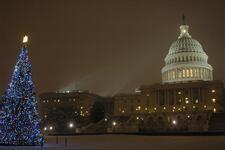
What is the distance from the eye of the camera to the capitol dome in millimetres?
138250

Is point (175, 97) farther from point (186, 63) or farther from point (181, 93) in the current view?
point (186, 63)

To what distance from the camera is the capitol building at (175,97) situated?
4281 inches

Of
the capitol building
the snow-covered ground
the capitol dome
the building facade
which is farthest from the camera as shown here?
the capitol dome

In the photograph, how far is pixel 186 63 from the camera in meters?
139

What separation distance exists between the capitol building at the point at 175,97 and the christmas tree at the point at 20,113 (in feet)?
191

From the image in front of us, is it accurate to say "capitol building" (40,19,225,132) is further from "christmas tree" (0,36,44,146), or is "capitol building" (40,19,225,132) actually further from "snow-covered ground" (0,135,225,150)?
"christmas tree" (0,36,44,146)

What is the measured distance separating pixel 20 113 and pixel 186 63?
111156 millimetres

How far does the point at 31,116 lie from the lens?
110ft

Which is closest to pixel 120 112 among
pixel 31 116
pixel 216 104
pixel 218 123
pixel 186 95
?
pixel 186 95

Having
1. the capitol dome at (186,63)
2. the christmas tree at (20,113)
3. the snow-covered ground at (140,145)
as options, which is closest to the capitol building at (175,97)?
the capitol dome at (186,63)

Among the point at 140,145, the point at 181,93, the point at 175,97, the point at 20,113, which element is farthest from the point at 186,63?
the point at 20,113

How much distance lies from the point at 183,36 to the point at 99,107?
52.9m

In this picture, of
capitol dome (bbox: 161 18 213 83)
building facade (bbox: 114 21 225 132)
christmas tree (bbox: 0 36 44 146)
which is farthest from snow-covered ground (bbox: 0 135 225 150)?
capitol dome (bbox: 161 18 213 83)

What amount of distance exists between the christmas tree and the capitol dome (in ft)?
347
